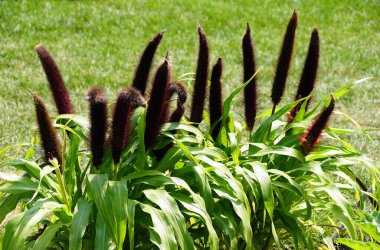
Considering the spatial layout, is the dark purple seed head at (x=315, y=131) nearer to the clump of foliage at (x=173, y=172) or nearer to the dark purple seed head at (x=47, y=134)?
A: the clump of foliage at (x=173, y=172)

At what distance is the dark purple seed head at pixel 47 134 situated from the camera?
307 cm

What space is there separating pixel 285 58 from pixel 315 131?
0.41m

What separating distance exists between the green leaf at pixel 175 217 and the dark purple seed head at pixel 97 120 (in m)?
0.29

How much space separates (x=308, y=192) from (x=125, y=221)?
1048 mm

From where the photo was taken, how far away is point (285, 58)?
11.5ft

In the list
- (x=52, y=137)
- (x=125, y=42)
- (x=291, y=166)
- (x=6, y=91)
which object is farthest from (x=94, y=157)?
(x=125, y=42)

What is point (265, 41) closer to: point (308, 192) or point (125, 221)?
point (308, 192)

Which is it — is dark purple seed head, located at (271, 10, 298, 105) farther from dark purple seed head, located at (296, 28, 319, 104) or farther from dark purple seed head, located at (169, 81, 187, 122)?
dark purple seed head, located at (169, 81, 187, 122)

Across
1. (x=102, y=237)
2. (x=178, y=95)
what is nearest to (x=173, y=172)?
(x=178, y=95)

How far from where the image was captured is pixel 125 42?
29.7 feet

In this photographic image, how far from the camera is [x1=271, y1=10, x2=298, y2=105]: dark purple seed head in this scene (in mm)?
3482

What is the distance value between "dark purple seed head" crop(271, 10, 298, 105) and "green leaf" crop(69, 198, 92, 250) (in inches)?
45.2

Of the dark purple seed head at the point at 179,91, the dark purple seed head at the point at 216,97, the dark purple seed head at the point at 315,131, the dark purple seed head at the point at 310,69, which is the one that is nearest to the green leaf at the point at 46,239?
the dark purple seed head at the point at 179,91

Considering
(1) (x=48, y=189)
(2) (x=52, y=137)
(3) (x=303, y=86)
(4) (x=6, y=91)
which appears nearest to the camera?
(2) (x=52, y=137)
